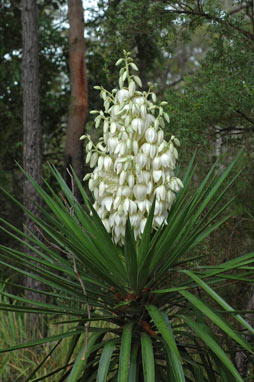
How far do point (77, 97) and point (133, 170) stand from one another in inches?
171

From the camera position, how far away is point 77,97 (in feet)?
21.0

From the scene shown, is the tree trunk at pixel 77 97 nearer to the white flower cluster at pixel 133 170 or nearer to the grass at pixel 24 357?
the grass at pixel 24 357

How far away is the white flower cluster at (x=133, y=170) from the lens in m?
2.23

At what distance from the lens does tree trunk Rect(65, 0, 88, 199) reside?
6.36 m

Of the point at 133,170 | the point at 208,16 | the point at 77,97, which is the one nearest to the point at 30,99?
the point at 77,97

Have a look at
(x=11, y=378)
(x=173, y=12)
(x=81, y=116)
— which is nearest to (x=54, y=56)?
(x=81, y=116)

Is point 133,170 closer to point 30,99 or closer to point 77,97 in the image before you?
point 30,99

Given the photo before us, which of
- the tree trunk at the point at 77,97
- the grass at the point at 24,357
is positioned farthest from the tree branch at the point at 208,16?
the grass at the point at 24,357

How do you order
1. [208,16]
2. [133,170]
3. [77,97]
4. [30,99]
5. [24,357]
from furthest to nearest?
[77,97] < [30,99] < [24,357] < [208,16] < [133,170]

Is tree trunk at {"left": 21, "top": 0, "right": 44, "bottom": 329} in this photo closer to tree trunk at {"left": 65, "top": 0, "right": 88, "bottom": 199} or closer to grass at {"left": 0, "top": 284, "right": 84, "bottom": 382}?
tree trunk at {"left": 65, "top": 0, "right": 88, "bottom": 199}

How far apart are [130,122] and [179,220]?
48 centimetres

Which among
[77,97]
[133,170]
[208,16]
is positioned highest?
[77,97]

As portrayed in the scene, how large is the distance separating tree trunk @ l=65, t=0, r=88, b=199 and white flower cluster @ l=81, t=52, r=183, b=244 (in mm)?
4028

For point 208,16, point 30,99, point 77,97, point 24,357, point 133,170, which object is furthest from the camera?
point 77,97
